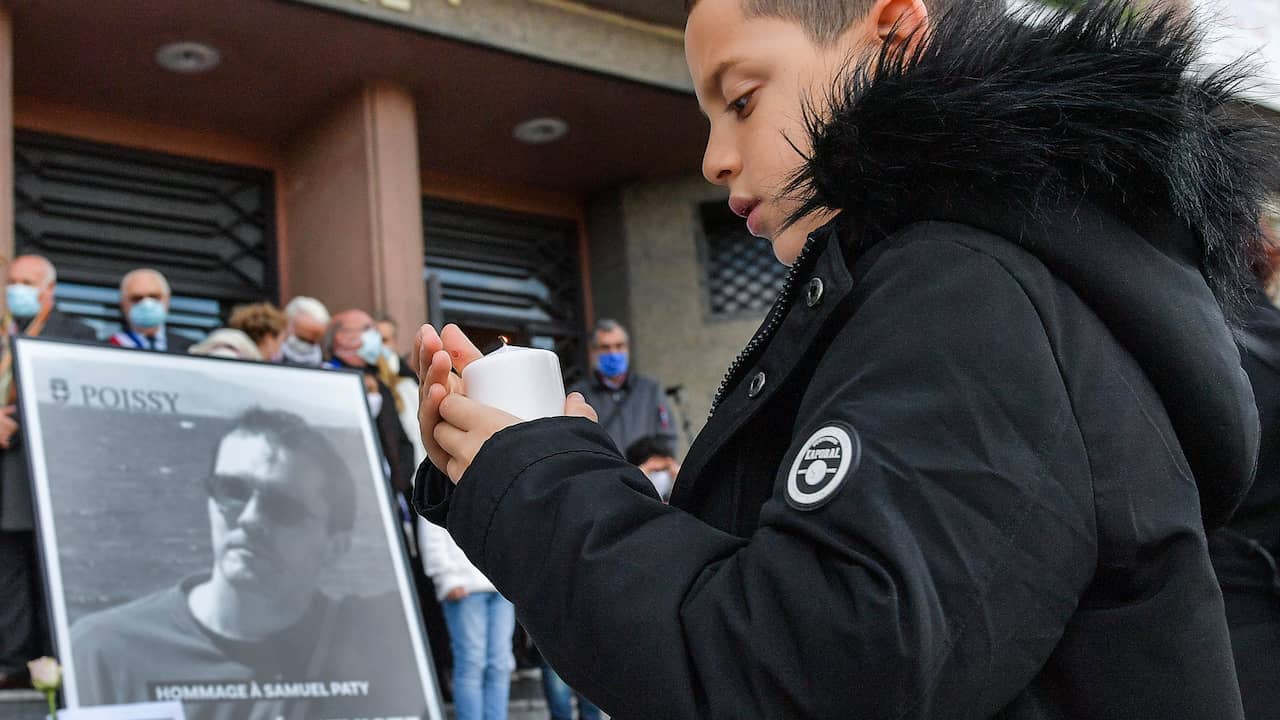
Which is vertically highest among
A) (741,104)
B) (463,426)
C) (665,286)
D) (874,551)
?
(665,286)

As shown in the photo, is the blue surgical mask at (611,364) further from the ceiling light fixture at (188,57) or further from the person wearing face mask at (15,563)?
the person wearing face mask at (15,563)

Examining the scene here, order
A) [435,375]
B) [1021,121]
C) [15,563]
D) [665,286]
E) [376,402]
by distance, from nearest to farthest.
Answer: [1021,121], [435,375], [15,563], [376,402], [665,286]

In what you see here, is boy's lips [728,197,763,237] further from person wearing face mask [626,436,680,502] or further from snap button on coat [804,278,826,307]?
person wearing face mask [626,436,680,502]

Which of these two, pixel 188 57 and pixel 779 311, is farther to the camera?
pixel 188 57

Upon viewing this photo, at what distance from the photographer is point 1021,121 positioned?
1.04 metres

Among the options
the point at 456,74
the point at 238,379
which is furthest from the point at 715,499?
the point at 456,74

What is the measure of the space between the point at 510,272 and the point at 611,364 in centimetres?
354

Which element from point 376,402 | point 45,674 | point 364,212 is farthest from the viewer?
point 364,212

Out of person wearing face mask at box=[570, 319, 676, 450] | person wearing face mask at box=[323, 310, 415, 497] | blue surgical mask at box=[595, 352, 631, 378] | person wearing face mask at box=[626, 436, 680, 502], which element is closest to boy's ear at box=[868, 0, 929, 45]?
person wearing face mask at box=[323, 310, 415, 497]

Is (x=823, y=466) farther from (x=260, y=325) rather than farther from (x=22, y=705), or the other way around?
(x=260, y=325)

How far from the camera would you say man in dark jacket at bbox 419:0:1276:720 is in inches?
34.7

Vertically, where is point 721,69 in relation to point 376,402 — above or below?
below

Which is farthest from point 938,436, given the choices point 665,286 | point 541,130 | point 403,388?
point 665,286

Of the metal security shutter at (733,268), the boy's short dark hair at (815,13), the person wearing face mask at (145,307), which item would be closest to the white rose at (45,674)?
the boy's short dark hair at (815,13)
